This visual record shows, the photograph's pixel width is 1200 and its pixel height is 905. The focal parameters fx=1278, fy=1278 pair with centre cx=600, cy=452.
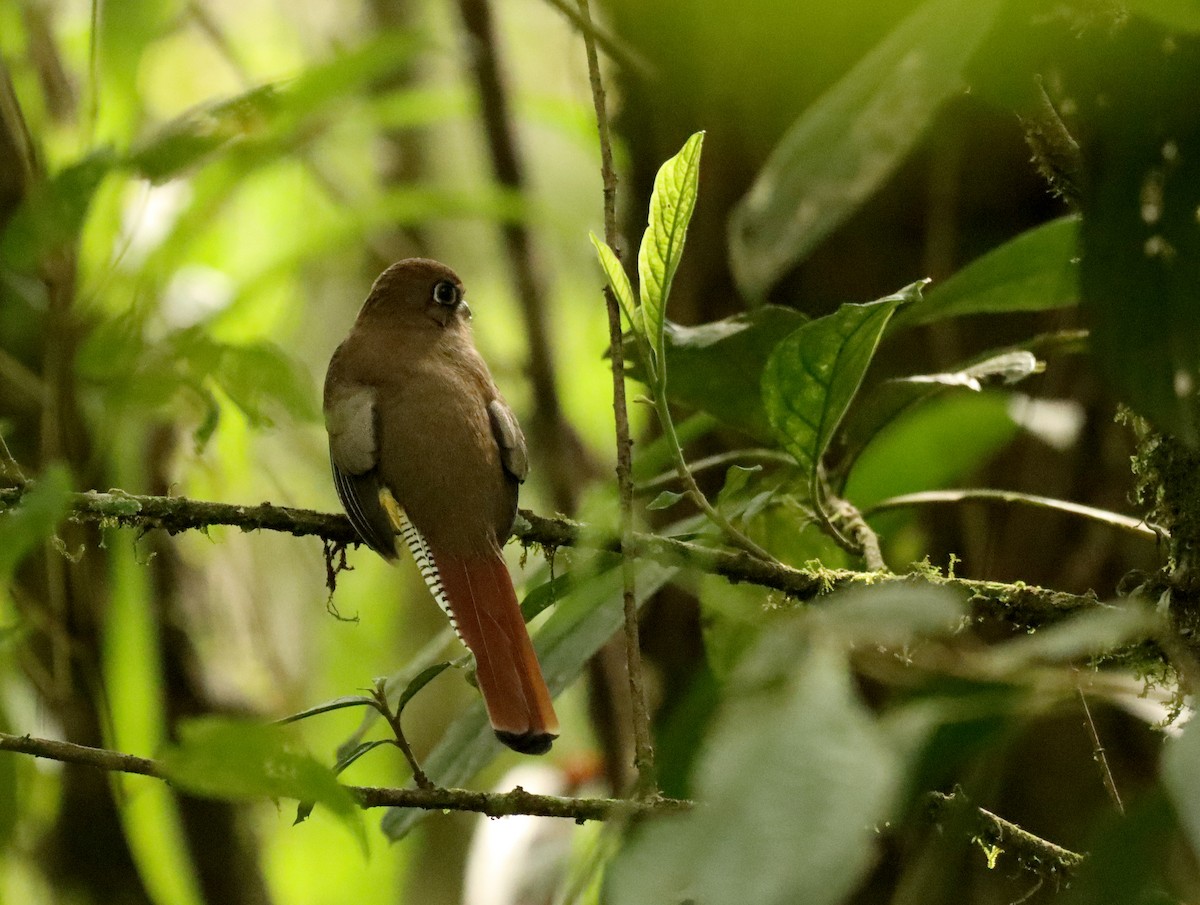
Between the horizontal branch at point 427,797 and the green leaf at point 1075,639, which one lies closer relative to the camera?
the green leaf at point 1075,639

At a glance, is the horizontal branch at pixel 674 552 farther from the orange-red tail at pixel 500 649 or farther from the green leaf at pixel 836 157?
the green leaf at pixel 836 157

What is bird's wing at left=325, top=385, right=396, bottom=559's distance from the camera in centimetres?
217

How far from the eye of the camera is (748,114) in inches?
115

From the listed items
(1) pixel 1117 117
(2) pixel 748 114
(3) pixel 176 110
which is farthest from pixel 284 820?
(1) pixel 1117 117

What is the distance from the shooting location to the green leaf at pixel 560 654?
65.3 inches

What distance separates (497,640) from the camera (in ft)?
5.87

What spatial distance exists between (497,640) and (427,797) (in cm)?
51

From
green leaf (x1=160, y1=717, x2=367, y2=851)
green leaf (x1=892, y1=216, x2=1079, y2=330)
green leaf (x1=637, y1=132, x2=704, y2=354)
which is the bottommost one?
green leaf (x1=892, y1=216, x2=1079, y2=330)

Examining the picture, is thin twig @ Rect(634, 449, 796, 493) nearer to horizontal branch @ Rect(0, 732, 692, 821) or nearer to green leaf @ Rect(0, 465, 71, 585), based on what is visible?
horizontal branch @ Rect(0, 732, 692, 821)

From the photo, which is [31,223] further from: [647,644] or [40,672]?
[647,644]

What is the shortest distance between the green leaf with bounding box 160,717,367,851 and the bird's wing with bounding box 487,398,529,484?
54.2 inches

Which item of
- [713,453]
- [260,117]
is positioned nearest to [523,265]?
[713,453]

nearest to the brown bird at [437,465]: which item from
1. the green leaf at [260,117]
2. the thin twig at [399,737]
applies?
the thin twig at [399,737]

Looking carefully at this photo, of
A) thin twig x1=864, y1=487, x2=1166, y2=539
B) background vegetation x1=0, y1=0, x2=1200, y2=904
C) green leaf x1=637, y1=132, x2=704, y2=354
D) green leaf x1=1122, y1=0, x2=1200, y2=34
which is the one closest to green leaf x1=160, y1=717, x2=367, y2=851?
background vegetation x1=0, y1=0, x2=1200, y2=904
